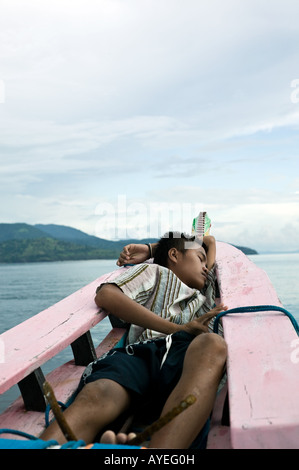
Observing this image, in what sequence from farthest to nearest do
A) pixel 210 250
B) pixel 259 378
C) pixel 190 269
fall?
pixel 210 250, pixel 190 269, pixel 259 378

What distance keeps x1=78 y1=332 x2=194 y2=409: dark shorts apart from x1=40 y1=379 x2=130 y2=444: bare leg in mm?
51

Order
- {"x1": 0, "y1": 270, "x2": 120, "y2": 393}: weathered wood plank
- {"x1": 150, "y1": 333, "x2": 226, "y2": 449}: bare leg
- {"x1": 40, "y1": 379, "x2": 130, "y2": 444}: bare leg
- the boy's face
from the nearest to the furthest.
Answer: {"x1": 150, "y1": 333, "x2": 226, "y2": 449}: bare leg → {"x1": 40, "y1": 379, "x2": 130, "y2": 444}: bare leg → {"x1": 0, "y1": 270, "x2": 120, "y2": 393}: weathered wood plank → the boy's face

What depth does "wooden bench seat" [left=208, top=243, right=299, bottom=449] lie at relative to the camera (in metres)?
1.21

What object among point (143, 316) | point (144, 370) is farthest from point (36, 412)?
point (143, 316)

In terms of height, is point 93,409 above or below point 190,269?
below

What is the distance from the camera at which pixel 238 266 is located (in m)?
3.00

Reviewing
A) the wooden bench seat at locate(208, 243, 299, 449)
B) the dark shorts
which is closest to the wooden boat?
the wooden bench seat at locate(208, 243, 299, 449)

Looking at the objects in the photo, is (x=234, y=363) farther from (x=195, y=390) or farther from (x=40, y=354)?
(x=40, y=354)

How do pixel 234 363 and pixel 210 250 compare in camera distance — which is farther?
pixel 210 250

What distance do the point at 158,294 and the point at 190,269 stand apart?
1.30 ft

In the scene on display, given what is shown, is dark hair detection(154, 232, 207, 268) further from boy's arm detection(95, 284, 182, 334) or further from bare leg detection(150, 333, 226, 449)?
bare leg detection(150, 333, 226, 449)

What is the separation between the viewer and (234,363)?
1.59 metres

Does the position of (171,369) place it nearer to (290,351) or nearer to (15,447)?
(290,351)
